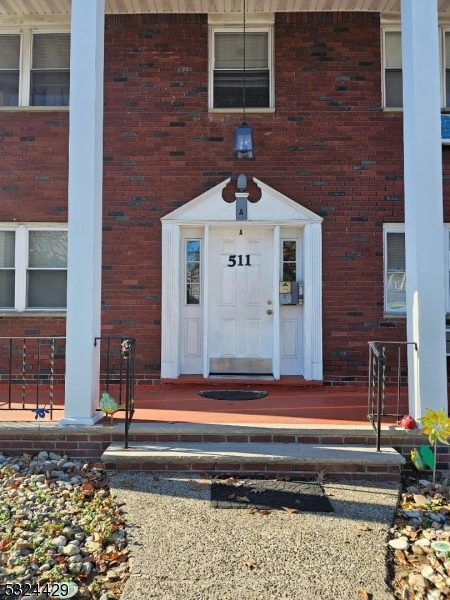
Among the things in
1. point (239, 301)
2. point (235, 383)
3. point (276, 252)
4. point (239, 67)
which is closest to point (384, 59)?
point (239, 67)

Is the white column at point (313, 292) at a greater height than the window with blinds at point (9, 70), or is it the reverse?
the window with blinds at point (9, 70)

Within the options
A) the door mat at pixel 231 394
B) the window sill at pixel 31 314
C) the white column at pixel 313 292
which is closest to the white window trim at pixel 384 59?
the white column at pixel 313 292

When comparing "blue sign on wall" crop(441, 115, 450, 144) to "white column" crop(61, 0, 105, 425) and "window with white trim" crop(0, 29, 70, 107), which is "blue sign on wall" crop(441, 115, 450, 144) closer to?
"white column" crop(61, 0, 105, 425)

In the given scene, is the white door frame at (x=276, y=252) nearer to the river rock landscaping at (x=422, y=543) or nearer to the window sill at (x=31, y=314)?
the window sill at (x=31, y=314)

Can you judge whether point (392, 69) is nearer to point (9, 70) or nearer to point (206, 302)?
point (206, 302)

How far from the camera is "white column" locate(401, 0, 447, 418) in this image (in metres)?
4.56

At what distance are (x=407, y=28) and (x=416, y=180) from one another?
150cm

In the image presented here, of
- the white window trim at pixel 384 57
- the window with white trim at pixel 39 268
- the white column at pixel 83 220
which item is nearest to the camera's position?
the white column at pixel 83 220

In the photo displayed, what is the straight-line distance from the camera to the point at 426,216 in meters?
4.59

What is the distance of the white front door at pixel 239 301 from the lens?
7.02 metres

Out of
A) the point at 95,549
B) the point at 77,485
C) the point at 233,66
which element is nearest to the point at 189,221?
the point at 233,66

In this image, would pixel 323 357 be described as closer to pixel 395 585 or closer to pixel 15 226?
pixel 395 585

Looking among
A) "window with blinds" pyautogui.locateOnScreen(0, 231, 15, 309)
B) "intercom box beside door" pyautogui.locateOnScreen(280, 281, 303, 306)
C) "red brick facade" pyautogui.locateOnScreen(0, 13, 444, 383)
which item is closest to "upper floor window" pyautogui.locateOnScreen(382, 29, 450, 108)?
"red brick facade" pyautogui.locateOnScreen(0, 13, 444, 383)

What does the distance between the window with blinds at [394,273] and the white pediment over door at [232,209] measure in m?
1.08
